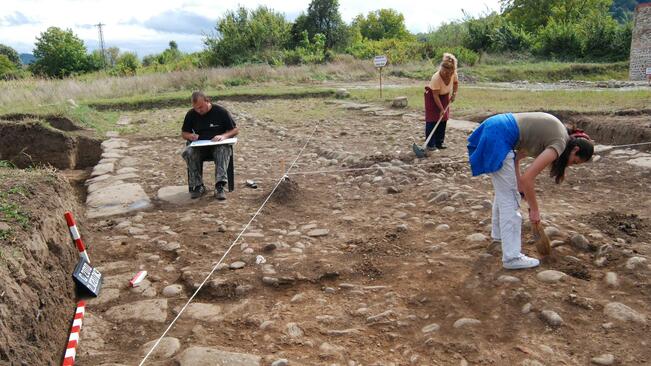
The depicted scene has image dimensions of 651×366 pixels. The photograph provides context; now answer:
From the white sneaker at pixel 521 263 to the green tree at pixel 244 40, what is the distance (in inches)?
1296

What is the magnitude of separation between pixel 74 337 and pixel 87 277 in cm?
81

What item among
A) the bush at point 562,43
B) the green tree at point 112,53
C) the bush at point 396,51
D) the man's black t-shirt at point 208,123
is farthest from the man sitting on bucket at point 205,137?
the green tree at point 112,53

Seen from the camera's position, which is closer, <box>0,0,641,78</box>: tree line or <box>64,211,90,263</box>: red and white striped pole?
<box>64,211,90,263</box>: red and white striped pole

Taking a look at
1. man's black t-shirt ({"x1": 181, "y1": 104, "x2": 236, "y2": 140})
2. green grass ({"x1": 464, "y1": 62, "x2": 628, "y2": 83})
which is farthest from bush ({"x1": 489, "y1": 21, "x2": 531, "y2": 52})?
man's black t-shirt ({"x1": 181, "y1": 104, "x2": 236, "y2": 140})

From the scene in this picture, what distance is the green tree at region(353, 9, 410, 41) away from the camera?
77312mm

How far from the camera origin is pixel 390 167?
690 cm

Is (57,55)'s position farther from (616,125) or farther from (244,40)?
(616,125)

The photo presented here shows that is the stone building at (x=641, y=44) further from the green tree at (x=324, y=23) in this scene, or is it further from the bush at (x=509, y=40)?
the green tree at (x=324, y=23)

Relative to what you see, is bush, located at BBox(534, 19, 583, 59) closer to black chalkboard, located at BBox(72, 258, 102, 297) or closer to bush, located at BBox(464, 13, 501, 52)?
bush, located at BBox(464, 13, 501, 52)

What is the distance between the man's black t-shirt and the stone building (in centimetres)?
2623

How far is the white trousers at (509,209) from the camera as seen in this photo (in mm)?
3781

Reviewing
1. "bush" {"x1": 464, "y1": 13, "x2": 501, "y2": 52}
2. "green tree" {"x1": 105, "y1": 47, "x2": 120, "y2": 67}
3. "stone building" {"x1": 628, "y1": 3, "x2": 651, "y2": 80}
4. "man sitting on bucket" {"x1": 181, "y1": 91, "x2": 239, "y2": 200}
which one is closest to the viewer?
"man sitting on bucket" {"x1": 181, "y1": 91, "x2": 239, "y2": 200}

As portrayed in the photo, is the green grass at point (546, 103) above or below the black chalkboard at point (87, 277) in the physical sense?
above

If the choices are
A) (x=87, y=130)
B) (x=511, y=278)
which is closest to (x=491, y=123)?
(x=511, y=278)
